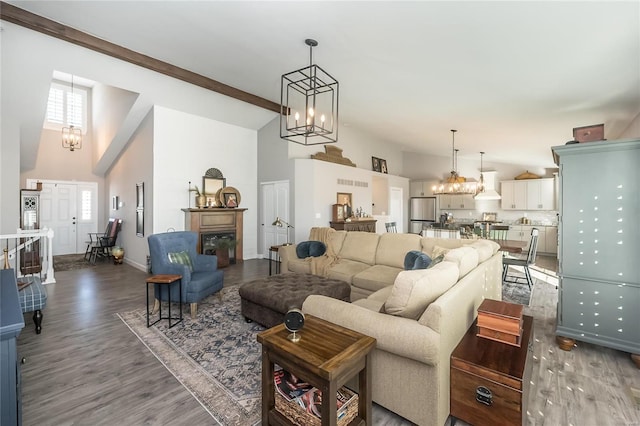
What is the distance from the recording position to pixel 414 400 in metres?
1.70

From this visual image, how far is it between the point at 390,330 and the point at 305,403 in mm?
621

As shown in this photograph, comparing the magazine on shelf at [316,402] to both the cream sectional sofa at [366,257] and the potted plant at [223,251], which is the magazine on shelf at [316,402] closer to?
the cream sectional sofa at [366,257]

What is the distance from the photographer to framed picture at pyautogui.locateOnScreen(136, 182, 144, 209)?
627cm

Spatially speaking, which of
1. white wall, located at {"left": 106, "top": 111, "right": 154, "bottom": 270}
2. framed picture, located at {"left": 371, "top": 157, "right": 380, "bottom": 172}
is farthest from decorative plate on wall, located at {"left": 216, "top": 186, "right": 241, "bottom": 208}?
framed picture, located at {"left": 371, "top": 157, "right": 380, "bottom": 172}

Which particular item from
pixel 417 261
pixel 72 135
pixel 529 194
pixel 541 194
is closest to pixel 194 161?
pixel 72 135

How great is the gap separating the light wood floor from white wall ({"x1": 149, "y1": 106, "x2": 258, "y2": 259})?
2758mm

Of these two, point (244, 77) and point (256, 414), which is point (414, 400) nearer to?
point (256, 414)

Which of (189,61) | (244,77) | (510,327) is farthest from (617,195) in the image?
(189,61)

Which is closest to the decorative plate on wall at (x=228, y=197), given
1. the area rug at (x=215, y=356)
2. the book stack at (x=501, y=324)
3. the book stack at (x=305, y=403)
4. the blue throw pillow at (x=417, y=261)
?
the area rug at (x=215, y=356)

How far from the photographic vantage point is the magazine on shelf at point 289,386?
1.62 metres

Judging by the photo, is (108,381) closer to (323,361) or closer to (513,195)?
(323,361)

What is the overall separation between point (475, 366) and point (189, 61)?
5.35 m

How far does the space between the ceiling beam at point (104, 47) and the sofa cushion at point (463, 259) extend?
16.8ft

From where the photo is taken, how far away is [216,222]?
6547 mm
